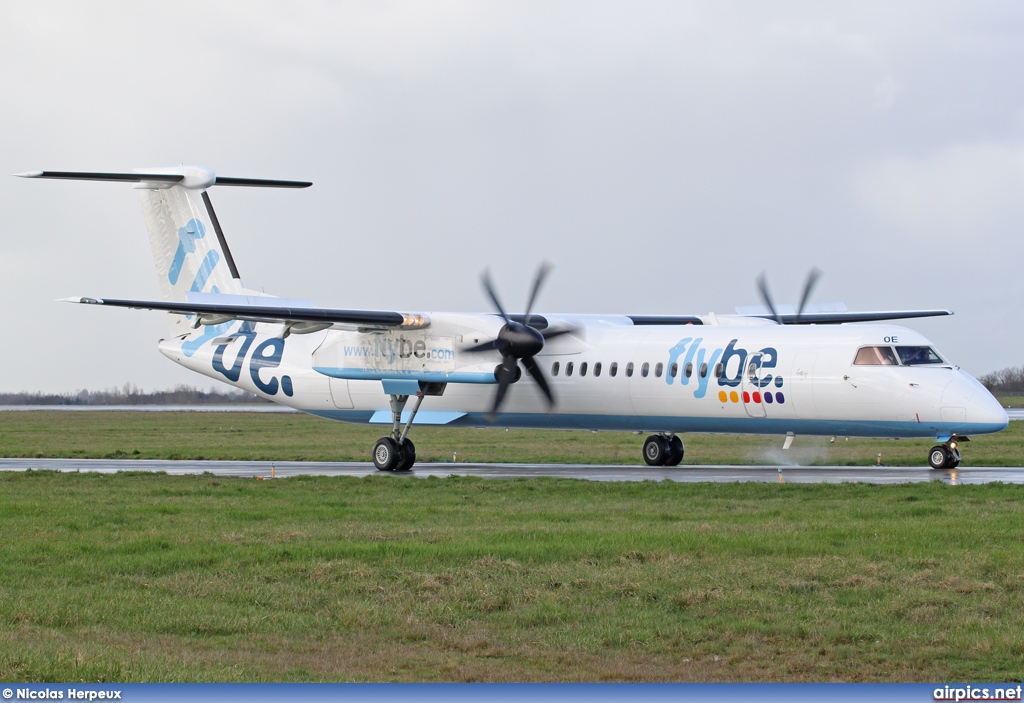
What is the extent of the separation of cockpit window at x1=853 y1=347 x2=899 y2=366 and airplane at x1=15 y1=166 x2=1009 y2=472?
0.03 m

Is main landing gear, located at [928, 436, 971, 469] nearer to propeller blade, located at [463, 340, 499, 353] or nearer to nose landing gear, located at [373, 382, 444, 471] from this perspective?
propeller blade, located at [463, 340, 499, 353]

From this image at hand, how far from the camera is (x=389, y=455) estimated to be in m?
27.3

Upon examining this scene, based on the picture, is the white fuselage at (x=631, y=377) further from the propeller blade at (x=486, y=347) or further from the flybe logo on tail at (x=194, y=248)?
the flybe logo on tail at (x=194, y=248)

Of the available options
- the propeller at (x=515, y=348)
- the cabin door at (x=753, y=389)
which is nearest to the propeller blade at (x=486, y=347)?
the propeller at (x=515, y=348)

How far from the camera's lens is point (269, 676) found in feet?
25.6

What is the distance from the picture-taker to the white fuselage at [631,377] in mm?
22375

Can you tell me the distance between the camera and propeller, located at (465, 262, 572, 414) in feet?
83.3

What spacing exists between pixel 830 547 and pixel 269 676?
7224 mm

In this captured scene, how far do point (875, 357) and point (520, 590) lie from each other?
46.4ft

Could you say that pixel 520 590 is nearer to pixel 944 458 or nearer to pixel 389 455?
pixel 944 458

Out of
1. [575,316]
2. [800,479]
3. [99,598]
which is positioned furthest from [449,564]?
[575,316]

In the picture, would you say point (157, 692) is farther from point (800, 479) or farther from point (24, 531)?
point (800, 479)

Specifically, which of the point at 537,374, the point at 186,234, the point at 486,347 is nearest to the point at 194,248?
the point at 186,234

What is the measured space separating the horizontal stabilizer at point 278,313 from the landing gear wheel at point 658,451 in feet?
21.0
